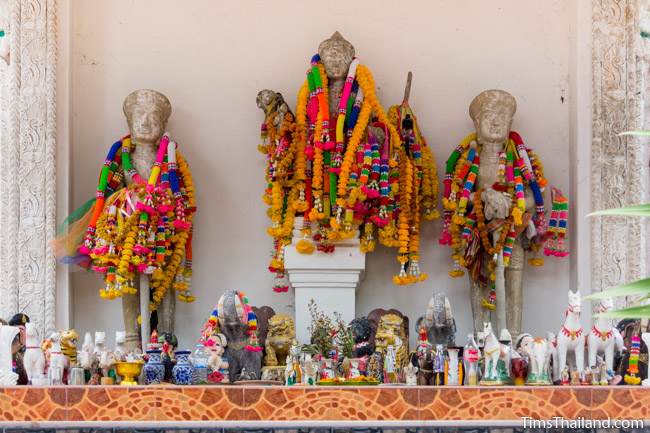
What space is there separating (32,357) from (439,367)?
2124 millimetres

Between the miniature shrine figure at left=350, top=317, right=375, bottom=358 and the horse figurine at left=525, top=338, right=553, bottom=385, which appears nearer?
the horse figurine at left=525, top=338, right=553, bottom=385

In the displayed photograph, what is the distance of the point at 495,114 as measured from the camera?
7195 millimetres

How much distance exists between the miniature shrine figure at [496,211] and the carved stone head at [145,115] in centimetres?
192

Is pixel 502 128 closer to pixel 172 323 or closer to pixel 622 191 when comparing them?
pixel 622 191

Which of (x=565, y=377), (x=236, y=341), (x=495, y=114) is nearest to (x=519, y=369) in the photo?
(x=565, y=377)

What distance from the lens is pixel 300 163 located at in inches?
280

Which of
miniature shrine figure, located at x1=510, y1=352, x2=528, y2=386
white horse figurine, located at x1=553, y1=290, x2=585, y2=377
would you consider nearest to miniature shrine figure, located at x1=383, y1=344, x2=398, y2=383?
miniature shrine figure, located at x1=510, y1=352, x2=528, y2=386

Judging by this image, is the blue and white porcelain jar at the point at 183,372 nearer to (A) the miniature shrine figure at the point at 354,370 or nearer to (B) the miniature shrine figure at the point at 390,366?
(A) the miniature shrine figure at the point at 354,370

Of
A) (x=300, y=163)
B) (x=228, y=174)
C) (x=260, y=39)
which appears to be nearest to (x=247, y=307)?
(x=300, y=163)

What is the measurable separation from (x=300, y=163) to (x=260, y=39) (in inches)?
45.5

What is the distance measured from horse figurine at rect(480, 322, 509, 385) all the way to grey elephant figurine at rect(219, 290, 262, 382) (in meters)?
1.25

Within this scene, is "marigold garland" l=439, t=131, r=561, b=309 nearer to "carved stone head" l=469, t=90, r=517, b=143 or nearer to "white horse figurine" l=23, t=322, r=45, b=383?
"carved stone head" l=469, t=90, r=517, b=143

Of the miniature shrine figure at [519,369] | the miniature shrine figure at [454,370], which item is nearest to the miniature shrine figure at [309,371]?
the miniature shrine figure at [454,370]

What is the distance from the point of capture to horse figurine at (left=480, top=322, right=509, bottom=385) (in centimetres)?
568
